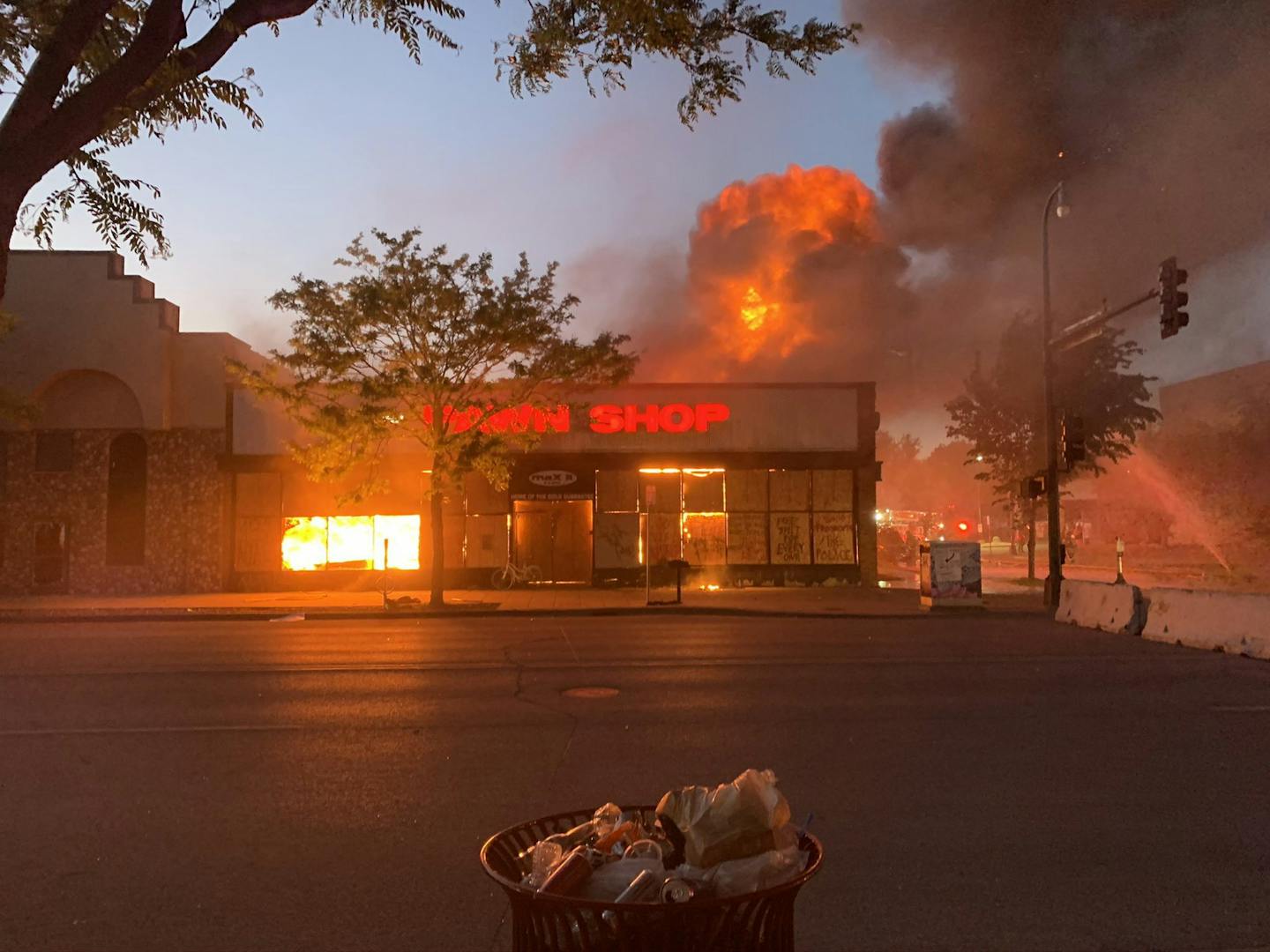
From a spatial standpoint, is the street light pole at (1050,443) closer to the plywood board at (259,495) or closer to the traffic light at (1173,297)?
the traffic light at (1173,297)

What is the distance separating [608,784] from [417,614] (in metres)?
14.4

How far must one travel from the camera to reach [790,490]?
2759 cm

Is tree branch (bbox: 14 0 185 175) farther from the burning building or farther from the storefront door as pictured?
the storefront door

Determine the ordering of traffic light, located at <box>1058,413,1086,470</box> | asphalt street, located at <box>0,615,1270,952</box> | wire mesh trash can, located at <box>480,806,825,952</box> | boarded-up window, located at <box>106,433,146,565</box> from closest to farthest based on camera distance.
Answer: wire mesh trash can, located at <box>480,806,825,952</box>, asphalt street, located at <box>0,615,1270,952</box>, traffic light, located at <box>1058,413,1086,470</box>, boarded-up window, located at <box>106,433,146,565</box>

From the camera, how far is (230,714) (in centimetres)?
925

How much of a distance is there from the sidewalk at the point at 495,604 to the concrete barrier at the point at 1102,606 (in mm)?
1628

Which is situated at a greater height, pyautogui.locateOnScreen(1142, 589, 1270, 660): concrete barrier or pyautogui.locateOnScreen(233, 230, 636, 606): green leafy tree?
pyautogui.locateOnScreen(233, 230, 636, 606): green leafy tree

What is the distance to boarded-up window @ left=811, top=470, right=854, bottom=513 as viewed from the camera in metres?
27.5

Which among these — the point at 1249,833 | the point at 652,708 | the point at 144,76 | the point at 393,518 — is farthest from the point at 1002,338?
the point at 144,76

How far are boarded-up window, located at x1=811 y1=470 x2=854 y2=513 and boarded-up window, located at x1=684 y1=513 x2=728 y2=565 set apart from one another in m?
2.70

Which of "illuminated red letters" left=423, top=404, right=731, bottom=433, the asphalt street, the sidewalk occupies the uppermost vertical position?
"illuminated red letters" left=423, top=404, right=731, bottom=433

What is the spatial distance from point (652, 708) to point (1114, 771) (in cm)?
401

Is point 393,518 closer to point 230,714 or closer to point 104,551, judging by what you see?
point 104,551

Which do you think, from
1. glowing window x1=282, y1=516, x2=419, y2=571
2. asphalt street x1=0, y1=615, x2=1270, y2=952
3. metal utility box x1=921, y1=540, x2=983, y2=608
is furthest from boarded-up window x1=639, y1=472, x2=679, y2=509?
asphalt street x1=0, y1=615, x2=1270, y2=952
